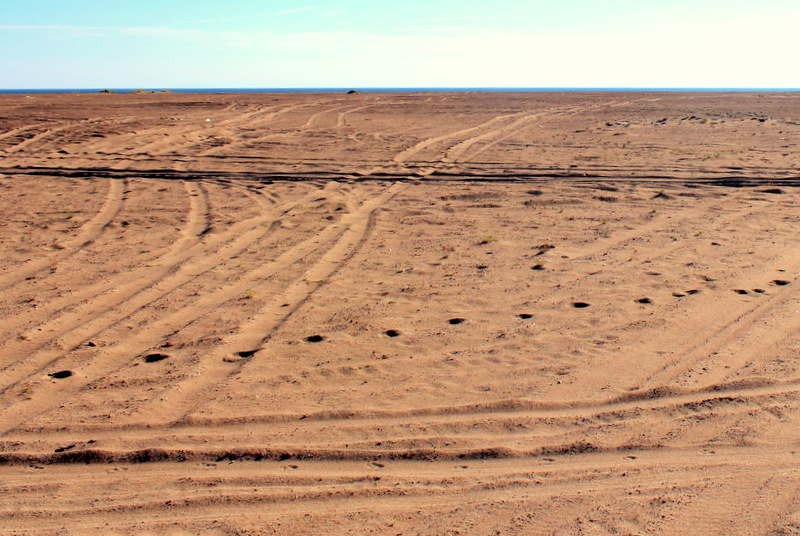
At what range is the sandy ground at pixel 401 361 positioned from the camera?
3.22 m

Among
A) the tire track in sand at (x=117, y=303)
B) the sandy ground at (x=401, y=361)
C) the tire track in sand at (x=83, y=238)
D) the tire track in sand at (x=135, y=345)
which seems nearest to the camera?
the sandy ground at (x=401, y=361)

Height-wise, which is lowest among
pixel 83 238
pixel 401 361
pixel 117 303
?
pixel 401 361

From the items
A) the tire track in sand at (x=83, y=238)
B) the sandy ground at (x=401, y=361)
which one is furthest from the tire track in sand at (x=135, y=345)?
the tire track in sand at (x=83, y=238)

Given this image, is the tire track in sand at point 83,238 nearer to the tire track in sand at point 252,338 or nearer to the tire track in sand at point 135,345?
the tire track in sand at point 135,345

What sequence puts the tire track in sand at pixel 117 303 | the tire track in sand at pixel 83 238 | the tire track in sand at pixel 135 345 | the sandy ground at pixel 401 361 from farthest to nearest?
the tire track in sand at pixel 83 238
the tire track in sand at pixel 117 303
the tire track in sand at pixel 135 345
the sandy ground at pixel 401 361

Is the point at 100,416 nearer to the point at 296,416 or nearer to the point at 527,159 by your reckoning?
the point at 296,416

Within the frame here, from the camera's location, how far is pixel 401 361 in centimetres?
475

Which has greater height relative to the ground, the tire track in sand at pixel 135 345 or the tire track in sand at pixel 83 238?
the tire track in sand at pixel 83 238

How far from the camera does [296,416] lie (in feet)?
13.1

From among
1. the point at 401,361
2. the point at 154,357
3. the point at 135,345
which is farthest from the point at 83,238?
the point at 401,361

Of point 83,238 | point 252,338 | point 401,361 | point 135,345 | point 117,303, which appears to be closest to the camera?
point 401,361

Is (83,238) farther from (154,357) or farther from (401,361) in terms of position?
(401,361)

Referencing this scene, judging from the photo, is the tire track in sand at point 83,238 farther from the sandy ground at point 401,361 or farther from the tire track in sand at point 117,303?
the tire track in sand at point 117,303

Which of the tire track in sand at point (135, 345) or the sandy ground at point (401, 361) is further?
the tire track in sand at point (135, 345)
